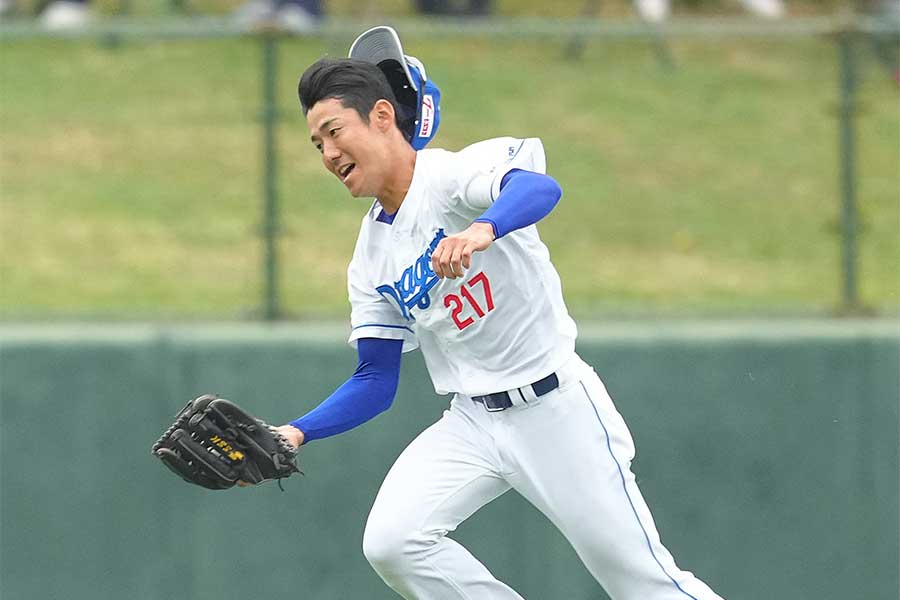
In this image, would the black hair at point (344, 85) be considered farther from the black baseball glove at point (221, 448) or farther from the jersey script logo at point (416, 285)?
the black baseball glove at point (221, 448)

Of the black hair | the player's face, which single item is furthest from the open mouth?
the black hair

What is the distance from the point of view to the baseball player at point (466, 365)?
14.7ft

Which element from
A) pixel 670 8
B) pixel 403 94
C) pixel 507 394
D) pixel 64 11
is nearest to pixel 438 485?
pixel 507 394

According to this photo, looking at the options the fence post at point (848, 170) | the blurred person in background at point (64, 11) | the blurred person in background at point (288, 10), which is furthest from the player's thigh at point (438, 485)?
the blurred person in background at point (64, 11)

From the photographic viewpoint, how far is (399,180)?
15.0 feet

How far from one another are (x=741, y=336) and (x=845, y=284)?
627mm

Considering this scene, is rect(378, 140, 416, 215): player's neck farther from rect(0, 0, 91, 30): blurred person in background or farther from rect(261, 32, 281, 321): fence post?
rect(0, 0, 91, 30): blurred person in background

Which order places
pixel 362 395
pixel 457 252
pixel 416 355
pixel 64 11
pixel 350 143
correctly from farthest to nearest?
1. pixel 64 11
2. pixel 416 355
3. pixel 362 395
4. pixel 350 143
5. pixel 457 252

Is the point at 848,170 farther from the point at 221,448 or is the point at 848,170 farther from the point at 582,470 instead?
the point at 221,448

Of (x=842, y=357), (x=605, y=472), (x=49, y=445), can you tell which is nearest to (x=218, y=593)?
(x=49, y=445)

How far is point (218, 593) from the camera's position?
20.1ft

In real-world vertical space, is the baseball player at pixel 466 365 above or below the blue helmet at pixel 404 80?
below

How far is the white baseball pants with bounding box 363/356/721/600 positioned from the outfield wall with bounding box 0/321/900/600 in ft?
4.65

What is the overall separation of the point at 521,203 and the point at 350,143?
0.55 metres
